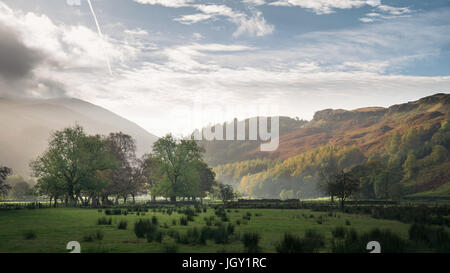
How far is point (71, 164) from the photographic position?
6109 cm

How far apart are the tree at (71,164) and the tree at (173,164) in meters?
11.9

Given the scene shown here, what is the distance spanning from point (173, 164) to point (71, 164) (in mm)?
20206

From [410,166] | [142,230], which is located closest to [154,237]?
[142,230]

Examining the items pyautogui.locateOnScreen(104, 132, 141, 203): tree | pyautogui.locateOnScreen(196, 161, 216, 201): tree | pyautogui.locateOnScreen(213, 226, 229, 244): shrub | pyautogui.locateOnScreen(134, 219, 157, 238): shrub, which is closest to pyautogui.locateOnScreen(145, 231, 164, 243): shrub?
pyautogui.locateOnScreen(134, 219, 157, 238): shrub

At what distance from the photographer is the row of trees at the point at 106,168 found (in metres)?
60.0

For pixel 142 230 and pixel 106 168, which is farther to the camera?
pixel 106 168

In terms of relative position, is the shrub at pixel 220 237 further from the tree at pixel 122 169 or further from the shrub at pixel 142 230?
the tree at pixel 122 169

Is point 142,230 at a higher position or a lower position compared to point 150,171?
lower

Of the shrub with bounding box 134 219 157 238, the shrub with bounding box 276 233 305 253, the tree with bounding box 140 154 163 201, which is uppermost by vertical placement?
the tree with bounding box 140 154 163 201

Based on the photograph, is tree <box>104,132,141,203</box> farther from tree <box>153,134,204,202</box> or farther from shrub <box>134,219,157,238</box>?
shrub <box>134,219,157,238</box>

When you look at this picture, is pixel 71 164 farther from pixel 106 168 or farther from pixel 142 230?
pixel 142 230

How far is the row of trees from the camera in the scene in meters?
60.0
